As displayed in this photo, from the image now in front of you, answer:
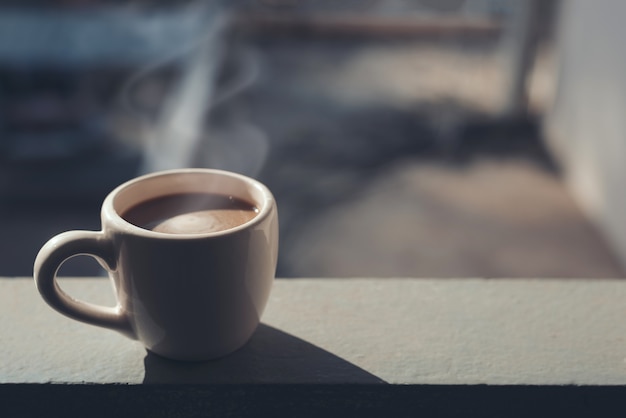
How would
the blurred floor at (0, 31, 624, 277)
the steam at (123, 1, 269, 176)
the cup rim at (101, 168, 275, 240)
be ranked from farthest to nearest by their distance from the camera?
the steam at (123, 1, 269, 176) < the blurred floor at (0, 31, 624, 277) < the cup rim at (101, 168, 275, 240)

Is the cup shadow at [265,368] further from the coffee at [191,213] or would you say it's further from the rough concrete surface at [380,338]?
the coffee at [191,213]

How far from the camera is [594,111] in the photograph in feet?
11.1

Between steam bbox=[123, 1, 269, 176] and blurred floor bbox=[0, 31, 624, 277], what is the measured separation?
0.10 m

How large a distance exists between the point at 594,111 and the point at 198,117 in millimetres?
2121

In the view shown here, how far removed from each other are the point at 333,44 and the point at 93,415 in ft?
18.7

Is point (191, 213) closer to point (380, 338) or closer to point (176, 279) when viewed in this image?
point (176, 279)

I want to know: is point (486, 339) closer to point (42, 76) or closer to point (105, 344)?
point (105, 344)

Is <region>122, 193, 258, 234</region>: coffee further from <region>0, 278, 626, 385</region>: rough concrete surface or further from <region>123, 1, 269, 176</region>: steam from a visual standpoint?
<region>123, 1, 269, 176</region>: steam

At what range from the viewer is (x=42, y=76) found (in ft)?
11.8

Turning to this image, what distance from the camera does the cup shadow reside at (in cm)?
55

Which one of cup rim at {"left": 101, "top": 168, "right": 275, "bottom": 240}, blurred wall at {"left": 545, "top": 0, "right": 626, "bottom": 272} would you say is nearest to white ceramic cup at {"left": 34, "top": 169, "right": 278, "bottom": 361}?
cup rim at {"left": 101, "top": 168, "right": 275, "bottom": 240}

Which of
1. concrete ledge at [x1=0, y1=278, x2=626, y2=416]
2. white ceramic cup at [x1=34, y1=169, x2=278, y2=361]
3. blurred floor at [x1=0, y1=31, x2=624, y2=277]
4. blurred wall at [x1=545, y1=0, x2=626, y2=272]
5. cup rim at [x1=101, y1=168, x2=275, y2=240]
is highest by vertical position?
cup rim at [x1=101, y1=168, x2=275, y2=240]

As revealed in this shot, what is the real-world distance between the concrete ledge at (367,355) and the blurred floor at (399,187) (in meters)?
1.99

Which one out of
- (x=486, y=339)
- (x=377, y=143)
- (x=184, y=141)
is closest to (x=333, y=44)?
(x=377, y=143)
